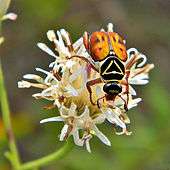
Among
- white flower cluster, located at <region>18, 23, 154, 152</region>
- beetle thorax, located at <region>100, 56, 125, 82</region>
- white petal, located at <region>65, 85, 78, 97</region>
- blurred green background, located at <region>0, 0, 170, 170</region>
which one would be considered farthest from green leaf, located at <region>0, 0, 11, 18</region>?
blurred green background, located at <region>0, 0, 170, 170</region>

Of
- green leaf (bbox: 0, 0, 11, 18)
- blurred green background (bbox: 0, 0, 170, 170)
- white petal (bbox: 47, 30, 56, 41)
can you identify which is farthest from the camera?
blurred green background (bbox: 0, 0, 170, 170)

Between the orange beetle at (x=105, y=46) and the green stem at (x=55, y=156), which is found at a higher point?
the orange beetle at (x=105, y=46)


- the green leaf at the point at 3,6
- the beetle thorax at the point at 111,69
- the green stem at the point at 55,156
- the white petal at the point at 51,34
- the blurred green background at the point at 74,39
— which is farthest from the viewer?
the blurred green background at the point at 74,39

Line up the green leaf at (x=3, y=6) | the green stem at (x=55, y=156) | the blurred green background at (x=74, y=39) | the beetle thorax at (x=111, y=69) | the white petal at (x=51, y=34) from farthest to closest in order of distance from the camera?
the blurred green background at (x=74, y=39)
the green leaf at (x=3, y=6)
the white petal at (x=51, y=34)
the green stem at (x=55, y=156)
the beetle thorax at (x=111, y=69)

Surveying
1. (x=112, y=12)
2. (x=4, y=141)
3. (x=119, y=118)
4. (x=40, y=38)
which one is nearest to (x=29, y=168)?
(x=119, y=118)

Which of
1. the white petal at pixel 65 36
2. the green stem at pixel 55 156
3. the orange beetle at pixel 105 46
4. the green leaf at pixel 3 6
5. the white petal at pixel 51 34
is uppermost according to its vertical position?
the green leaf at pixel 3 6

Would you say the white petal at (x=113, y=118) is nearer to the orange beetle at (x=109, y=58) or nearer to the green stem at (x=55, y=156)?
the orange beetle at (x=109, y=58)

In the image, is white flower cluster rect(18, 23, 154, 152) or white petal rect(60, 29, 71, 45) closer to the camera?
white flower cluster rect(18, 23, 154, 152)

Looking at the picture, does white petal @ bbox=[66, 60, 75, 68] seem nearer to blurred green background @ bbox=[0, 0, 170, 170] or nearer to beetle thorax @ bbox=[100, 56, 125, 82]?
beetle thorax @ bbox=[100, 56, 125, 82]

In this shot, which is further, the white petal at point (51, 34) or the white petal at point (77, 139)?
the white petal at point (51, 34)

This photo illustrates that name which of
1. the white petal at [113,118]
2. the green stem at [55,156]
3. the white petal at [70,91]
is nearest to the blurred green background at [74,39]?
the green stem at [55,156]
